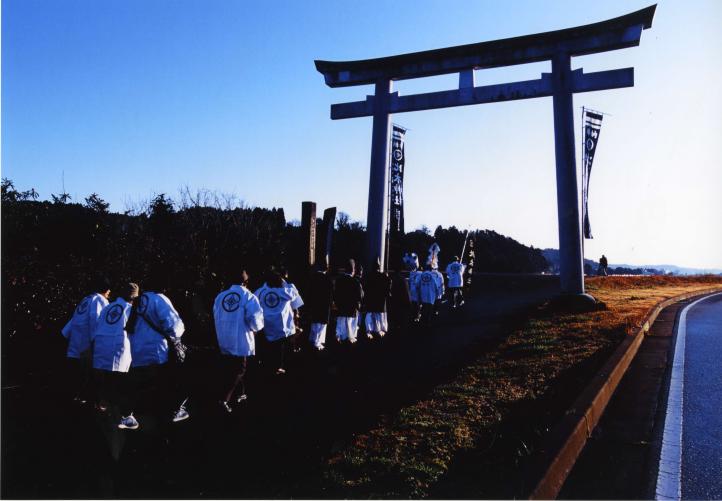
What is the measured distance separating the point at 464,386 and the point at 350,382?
1.51 meters

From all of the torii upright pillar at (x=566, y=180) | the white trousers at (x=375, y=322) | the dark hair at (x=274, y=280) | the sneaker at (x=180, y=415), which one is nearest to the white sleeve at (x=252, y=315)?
the sneaker at (x=180, y=415)

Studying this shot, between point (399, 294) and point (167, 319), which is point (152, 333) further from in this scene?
point (399, 294)

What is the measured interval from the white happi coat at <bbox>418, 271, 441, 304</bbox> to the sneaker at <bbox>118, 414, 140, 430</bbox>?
8.46m

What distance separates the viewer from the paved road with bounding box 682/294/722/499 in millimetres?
3482

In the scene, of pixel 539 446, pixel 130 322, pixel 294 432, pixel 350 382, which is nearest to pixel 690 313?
pixel 350 382

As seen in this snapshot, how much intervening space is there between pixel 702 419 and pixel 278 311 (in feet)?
16.9

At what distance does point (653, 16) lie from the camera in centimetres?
1143

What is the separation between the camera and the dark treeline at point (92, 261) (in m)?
7.93

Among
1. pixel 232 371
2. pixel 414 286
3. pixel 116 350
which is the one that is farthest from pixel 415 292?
pixel 116 350

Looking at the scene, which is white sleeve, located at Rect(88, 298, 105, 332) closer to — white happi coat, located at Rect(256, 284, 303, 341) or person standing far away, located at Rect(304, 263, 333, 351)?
white happi coat, located at Rect(256, 284, 303, 341)

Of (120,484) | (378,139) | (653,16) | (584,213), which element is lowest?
(120,484)

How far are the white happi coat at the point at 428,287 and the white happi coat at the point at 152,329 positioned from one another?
812 centimetres

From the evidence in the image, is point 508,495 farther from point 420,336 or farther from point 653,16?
point 653,16

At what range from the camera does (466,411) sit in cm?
512
